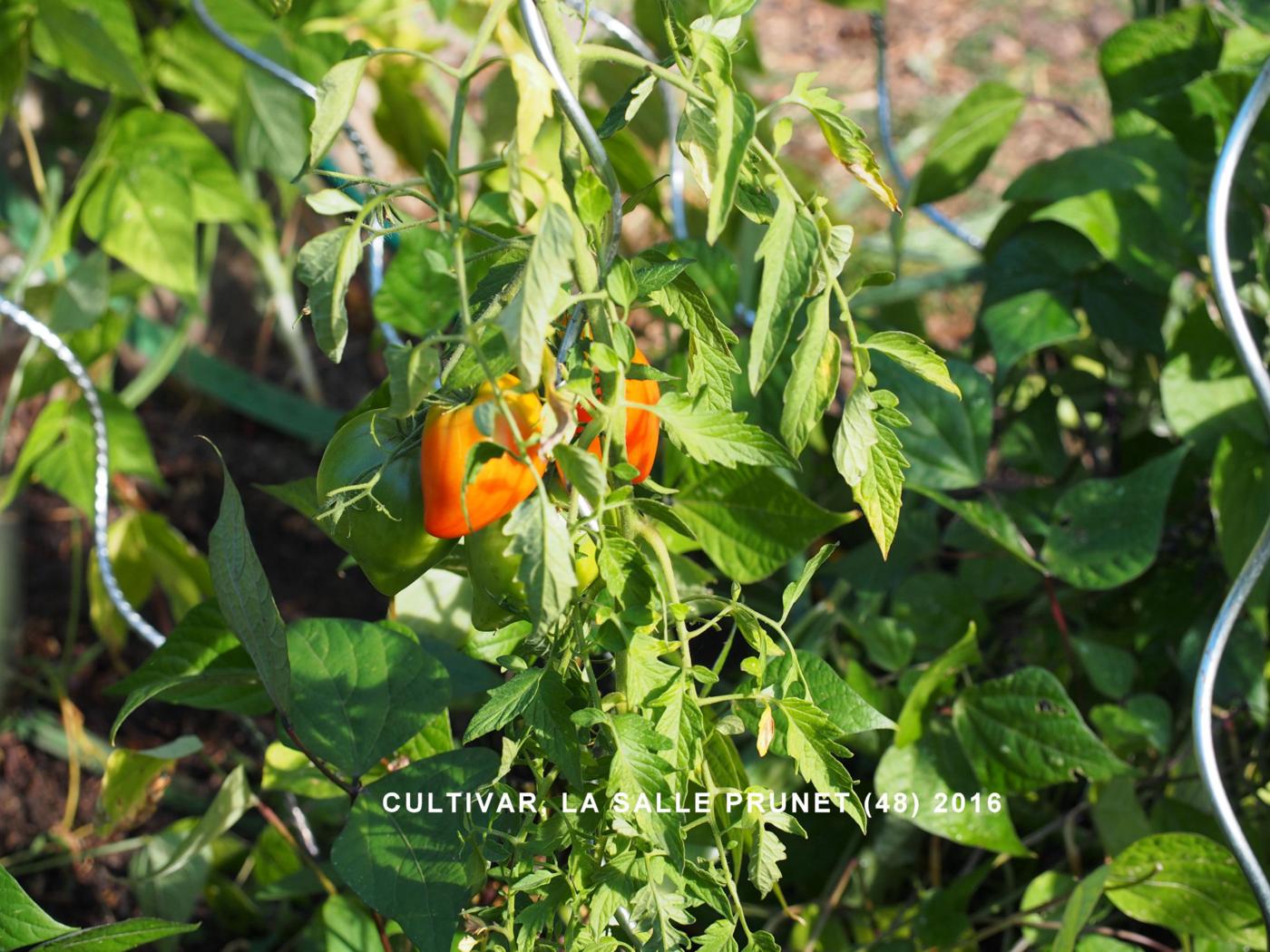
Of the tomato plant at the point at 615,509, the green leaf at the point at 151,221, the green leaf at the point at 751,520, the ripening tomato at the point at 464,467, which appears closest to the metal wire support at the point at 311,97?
the tomato plant at the point at 615,509

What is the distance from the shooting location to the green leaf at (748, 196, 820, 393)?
1.16 feet

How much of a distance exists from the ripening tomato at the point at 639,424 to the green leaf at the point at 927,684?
328 millimetres

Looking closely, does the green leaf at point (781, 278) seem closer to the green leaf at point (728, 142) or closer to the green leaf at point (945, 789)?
the green leaf at point (728, 142)

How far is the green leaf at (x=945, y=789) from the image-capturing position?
2.27ft

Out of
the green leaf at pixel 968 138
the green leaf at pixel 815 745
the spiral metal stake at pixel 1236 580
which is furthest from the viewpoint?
the green leaf at pixel 968 138

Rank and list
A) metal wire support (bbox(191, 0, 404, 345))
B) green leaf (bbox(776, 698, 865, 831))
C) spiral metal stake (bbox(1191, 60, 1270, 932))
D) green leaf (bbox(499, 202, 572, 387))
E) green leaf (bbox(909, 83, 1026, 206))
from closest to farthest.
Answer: green leaf (bbox(499, 202, 572, 387))
green leaf (bbox(776, 698, 865, 831))
spiral metal stake (bbox(1191, 60, 1270, 932))
metal wire support (bbox(191, 0, 404, 345))
green leaf (bbox(909, 83, 1026, 206))

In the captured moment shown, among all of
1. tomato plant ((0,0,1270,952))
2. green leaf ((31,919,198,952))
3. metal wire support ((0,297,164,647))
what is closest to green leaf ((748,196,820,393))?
tomato plant ((0,0,1270,952))

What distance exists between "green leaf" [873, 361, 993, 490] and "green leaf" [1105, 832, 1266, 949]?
0.83ft

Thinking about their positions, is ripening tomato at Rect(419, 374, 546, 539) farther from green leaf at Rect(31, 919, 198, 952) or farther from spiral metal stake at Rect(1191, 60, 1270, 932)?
spiral metal stake at Rect(1191, 60, 1270, 932)

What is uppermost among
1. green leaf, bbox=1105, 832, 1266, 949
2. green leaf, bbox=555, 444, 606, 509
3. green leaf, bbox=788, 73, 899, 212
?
green leaf, bbox=788, 73, 899, 212

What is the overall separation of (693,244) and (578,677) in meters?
0.39

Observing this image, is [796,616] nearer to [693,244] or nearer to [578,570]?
[693,244]

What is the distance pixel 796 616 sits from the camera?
34.0 inches

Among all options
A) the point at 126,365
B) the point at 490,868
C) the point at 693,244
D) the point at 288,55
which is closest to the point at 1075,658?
the point at 693,244
